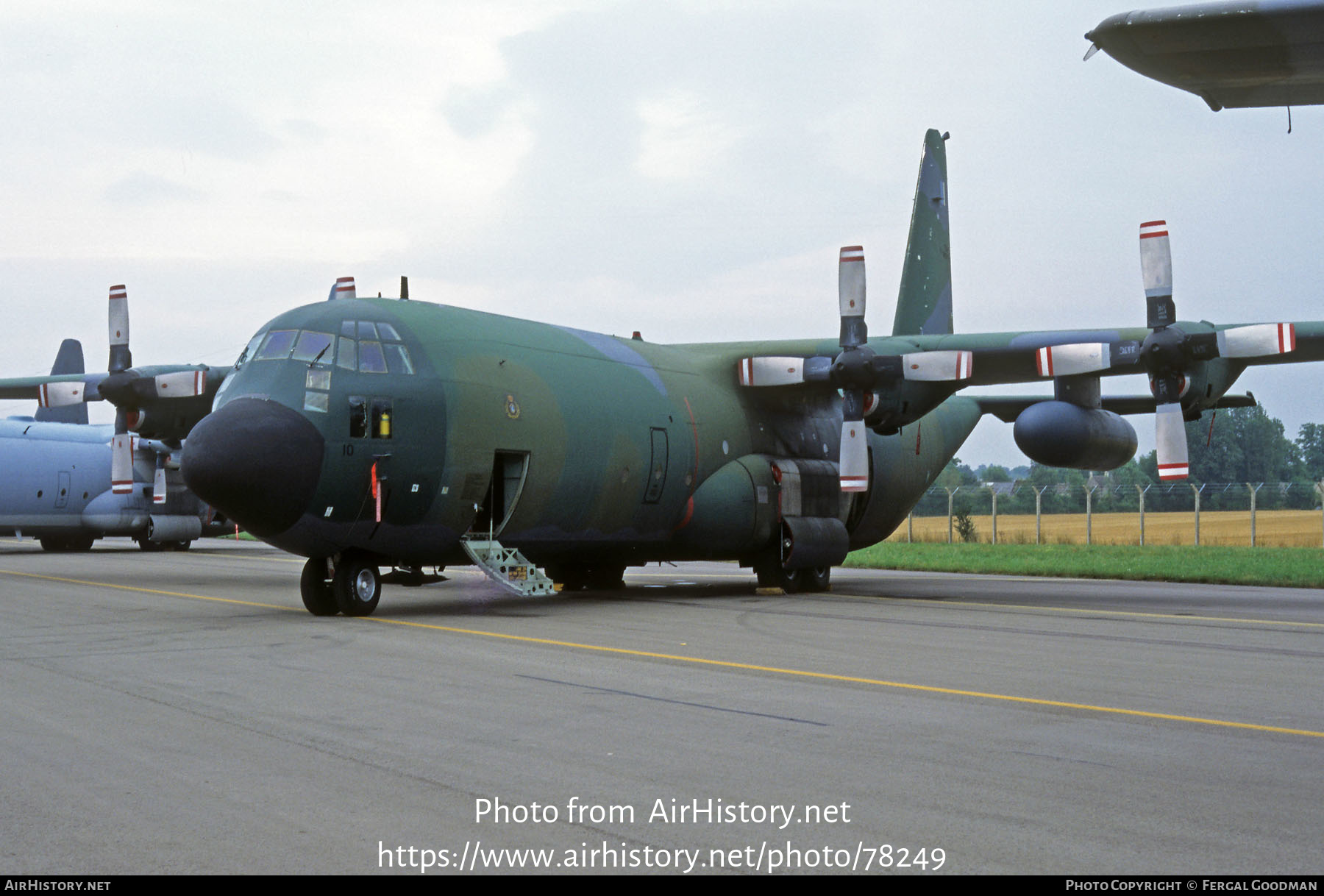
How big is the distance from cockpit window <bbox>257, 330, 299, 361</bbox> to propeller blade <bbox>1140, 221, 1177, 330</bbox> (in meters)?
12.7

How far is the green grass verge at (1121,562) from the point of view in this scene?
2733 cm

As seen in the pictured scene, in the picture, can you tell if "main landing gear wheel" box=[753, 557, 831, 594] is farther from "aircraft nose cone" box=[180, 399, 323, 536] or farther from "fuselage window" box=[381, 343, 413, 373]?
"aircraft nose cone" box=[180, 399, 323, 536]

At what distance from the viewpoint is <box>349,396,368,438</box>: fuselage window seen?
15.9 metres

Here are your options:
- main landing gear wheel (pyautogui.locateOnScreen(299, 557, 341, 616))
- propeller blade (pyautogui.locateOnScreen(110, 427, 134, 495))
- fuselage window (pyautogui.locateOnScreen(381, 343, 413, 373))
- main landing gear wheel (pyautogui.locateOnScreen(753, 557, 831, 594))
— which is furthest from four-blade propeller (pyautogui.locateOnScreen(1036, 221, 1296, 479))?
propeller blade (pyautogui.locateOnScreen(110, 427, 134, 495))

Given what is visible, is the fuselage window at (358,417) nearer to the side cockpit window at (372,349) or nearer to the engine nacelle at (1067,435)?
the side cockpit window at (372,349)

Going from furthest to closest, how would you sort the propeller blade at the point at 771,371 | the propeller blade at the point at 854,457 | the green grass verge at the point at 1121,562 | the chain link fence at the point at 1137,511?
1. the chain link fence at the point at 1137,511
2. the green grass verge at the point at 1121,562
3. the propeller blade at the point at 771,371
4. the propeller blade at the point at 854,457

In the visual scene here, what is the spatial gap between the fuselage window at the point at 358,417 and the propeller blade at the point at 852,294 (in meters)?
8.80

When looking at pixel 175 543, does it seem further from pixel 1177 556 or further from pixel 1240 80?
pixel 1240 80

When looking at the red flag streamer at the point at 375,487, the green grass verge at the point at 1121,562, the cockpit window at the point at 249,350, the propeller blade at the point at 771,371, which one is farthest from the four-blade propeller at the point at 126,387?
the green grass verge at the point at 1121,562

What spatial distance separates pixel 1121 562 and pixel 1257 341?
14992 millimetres

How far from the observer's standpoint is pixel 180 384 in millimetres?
22734

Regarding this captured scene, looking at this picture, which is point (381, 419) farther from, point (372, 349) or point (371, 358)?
point (372, 349)

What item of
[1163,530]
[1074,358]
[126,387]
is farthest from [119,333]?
[1163,530]
